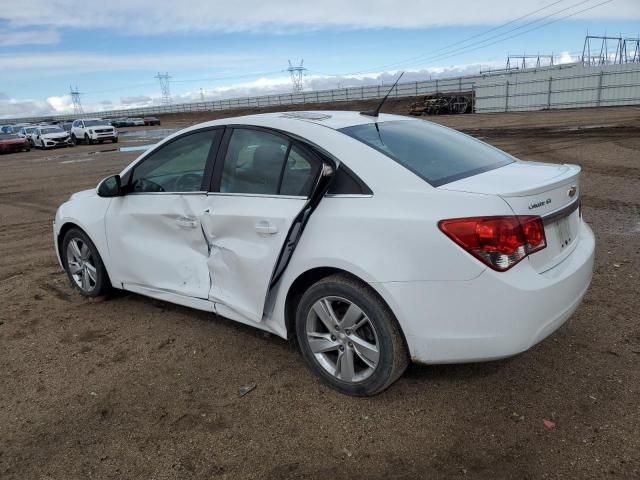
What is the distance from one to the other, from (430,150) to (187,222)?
1.79 m

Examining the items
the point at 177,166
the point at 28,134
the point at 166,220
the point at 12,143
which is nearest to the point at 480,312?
the point at 166,220

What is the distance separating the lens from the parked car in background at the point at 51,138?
33.2 metres

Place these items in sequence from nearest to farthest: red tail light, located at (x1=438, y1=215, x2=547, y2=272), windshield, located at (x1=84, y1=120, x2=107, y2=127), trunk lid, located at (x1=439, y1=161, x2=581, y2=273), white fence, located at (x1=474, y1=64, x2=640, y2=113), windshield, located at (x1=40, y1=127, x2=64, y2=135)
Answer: red tail light, located at (x1=438, y1=215, x2=547, y2=272) < trunk lid, located at (x1=439, y1=161, x2=581, y2=273) < white fence, located at (x1=474, y1=64, x2=640, y2=113) < windshield, located at (x1=40, y1=127, x2=64, y2=135) < windshield, located at (x1=84, y1=120, x2=107, y2=127)

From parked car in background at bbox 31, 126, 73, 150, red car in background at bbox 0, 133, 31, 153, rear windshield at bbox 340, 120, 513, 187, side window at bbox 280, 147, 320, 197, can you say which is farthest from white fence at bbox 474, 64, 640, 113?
side window at bbox 280, 147, 320, 197

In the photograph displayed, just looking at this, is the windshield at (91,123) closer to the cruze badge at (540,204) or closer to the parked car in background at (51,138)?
the parked car in background at (51,138)

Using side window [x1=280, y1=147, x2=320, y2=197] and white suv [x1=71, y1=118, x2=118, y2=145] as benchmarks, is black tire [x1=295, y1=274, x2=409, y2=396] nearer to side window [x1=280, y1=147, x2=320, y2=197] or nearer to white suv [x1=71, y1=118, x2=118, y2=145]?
side window [x1=280, y1=147, x2=320, y2=197]

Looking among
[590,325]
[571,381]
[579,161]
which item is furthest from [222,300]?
[579,161]

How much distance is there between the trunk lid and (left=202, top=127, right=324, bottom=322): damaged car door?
3.02ft

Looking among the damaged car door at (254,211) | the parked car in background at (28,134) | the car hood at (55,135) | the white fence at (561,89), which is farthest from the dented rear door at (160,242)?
the parked car in background at (28,134)

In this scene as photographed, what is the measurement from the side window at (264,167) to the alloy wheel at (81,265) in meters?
1.95

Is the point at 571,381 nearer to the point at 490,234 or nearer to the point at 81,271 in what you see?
the point at 490,234

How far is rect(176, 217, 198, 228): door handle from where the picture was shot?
387cm

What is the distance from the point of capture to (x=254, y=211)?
3455 millimetres

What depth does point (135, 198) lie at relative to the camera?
4391mm
